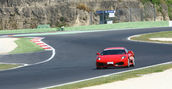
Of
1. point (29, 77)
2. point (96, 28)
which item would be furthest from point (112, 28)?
point (29, 77)

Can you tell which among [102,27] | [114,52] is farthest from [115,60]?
[102,27]

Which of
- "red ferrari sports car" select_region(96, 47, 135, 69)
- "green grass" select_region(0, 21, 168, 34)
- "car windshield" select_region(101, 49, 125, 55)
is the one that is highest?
"car windshield" select_region(101, 49, 125, 55)

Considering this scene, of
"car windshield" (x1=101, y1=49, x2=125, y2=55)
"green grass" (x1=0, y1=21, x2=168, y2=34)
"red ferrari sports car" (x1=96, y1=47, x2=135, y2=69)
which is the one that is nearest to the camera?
"red ferrari sports car" (x1=96, y1=47, x2=135, y2=69)

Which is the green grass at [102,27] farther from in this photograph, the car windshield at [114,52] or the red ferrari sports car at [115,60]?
the red ferrari sports car at [115,60]

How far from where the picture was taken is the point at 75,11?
252 ft

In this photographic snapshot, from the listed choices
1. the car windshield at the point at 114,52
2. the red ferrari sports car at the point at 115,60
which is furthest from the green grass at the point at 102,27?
the red ferrari sports car at the point at 115,60

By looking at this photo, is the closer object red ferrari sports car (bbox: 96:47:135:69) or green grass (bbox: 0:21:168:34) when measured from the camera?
red ferrari sports car (bbox: 96:47:135:69)

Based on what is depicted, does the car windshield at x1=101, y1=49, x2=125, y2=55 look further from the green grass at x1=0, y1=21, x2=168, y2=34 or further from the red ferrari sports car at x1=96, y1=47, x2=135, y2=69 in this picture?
the green grass at x1=0, y1=21, x2=168, y2=34

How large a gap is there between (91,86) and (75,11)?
208 ft

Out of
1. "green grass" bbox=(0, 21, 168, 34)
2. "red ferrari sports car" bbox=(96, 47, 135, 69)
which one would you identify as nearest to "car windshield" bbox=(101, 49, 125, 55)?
"red ferrari sports car" bbox=(96, 47, 135, 69)

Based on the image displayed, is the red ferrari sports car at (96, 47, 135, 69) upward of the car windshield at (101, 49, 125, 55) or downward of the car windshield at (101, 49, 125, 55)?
downward

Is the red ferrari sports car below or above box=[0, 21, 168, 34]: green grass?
above

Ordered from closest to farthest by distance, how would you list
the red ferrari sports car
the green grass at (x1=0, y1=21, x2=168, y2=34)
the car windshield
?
the red ferrari sports car, the car windshield, the green grass at (x1=0, y1=21, x2=168, y2=34)

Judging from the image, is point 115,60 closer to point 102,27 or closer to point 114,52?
point 114,52
